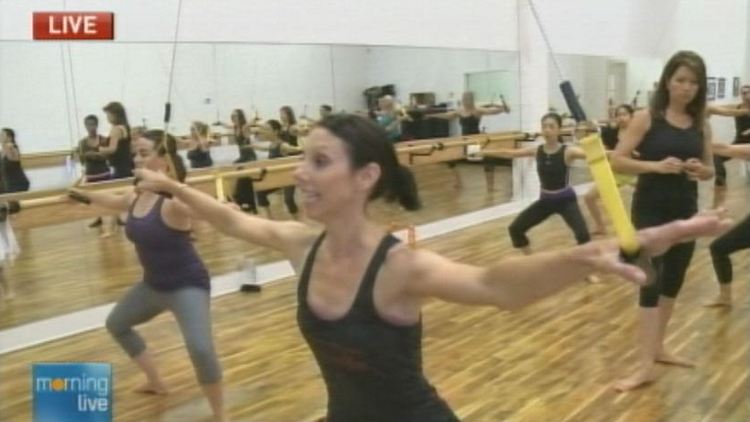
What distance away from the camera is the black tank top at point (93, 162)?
17.0 feet

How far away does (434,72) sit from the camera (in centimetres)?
849

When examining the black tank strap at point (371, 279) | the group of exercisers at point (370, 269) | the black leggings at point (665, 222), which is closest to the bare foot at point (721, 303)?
the black leggings at point (665, 222)

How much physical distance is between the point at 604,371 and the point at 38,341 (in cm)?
310

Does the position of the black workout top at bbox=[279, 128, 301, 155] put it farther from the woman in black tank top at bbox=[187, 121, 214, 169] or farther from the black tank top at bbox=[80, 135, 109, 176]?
the black tank top at bbox=[80, 135, 109, 176]

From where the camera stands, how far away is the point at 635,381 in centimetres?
364

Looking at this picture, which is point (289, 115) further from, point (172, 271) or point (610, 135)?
point (172, 271)

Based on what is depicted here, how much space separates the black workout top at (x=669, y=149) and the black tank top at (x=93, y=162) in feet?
10.7

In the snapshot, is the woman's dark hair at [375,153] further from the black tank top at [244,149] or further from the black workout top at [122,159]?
the black tank top at [244,149]

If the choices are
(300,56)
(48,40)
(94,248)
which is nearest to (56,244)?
(94,248)

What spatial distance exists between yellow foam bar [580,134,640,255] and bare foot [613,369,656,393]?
2.60 metres

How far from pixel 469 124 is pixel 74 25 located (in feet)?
16.5

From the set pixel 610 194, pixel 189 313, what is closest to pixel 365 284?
pixel 610 194

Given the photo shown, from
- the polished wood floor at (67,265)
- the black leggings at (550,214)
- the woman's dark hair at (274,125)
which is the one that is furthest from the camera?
the woman's dark hair at (274,125)

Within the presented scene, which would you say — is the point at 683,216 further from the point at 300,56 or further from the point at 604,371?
the point at 300,56
